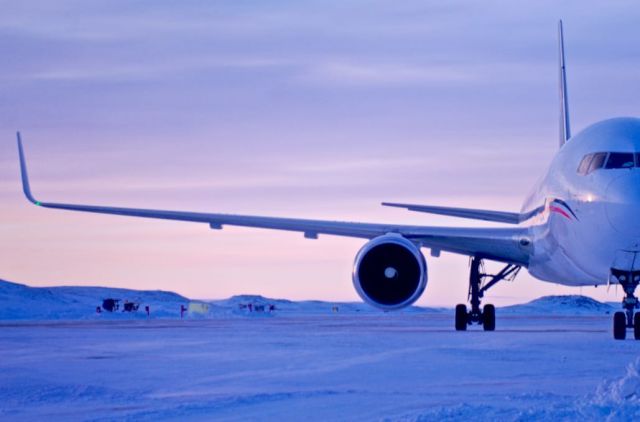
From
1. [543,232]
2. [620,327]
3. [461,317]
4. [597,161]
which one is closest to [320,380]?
[597,161]

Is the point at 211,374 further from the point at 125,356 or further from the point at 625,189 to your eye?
the point at 625,189

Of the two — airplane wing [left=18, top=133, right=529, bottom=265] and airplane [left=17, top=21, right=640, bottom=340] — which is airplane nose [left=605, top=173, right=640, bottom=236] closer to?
airplane [left=17, top=21, right=640, bottom=340]

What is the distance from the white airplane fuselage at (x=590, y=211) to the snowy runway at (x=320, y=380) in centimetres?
147

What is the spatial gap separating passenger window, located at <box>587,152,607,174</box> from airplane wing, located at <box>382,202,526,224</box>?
16.6 ft

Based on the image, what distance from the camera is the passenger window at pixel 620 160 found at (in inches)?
583

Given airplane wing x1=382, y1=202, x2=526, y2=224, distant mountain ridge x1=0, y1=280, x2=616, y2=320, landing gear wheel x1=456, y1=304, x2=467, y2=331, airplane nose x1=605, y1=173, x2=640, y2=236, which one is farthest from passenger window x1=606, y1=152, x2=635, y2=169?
distant mountain ridge x1=0, y1=280, x2=616, y2=320

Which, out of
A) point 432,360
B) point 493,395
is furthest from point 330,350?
point 493,395

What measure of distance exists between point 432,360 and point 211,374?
8.79 feet

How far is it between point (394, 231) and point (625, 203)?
5.92 meters

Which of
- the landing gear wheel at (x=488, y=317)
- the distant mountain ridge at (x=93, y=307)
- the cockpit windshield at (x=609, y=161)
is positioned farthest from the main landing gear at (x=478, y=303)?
the distant mountain ridge at (x=93, y=307)

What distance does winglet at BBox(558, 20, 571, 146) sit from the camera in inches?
1086

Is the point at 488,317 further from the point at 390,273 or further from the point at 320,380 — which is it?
the point at 320,380

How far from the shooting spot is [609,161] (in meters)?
15.0

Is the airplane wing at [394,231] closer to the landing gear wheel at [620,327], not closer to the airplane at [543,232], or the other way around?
the airplane at [543,232]
